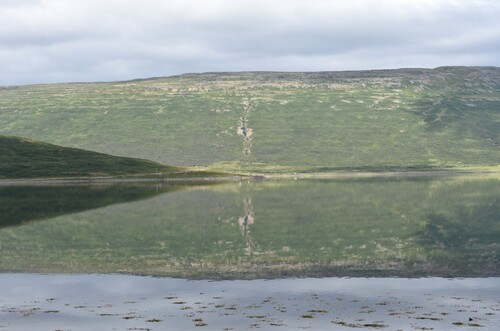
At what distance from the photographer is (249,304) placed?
38.6 meters

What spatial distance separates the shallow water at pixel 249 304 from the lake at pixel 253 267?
3.8 inches

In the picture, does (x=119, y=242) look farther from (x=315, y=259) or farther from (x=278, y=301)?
(x=278, y=301)

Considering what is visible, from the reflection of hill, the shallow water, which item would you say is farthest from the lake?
the reflection of hill

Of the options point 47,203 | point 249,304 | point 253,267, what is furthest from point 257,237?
point 47,203

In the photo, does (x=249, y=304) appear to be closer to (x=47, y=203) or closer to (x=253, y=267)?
(x=253, y=267)

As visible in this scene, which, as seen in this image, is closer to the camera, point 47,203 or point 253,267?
point 253,267

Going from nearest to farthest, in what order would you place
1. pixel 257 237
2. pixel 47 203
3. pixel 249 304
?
pixel 249 304 → pixel 257 237 → pixel 47 203

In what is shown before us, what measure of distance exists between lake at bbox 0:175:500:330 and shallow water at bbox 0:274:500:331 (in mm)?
96

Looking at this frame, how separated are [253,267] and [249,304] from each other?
13.2 metres

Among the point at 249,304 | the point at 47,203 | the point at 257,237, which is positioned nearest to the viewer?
the point at 249,304

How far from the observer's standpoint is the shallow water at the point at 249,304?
3431 cm

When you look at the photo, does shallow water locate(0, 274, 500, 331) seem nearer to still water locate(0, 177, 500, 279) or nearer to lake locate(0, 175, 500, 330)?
lake locate(0, 175, 500, 330)

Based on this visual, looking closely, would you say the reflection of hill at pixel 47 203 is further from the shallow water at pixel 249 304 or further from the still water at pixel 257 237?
the shallow water at pixel 249 304

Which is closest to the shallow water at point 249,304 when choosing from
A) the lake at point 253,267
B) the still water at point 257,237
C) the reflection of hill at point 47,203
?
the lake at point 253,267
